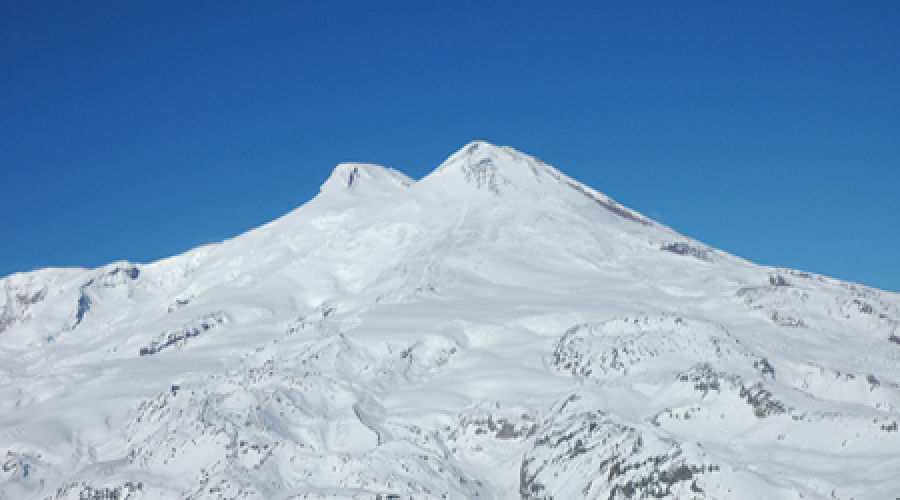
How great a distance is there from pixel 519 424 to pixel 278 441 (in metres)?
31.2

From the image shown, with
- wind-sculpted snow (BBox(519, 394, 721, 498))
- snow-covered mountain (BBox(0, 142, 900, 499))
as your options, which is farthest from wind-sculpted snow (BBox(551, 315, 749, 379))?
wind-sculpted snow (BBox(519, 394, 721, 498))

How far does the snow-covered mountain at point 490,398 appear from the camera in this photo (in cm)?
10306

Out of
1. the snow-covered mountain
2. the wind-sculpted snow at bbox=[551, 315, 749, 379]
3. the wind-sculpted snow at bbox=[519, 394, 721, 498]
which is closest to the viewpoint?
the wind-sculpted snow at bbox=[519, 394, 721, 498]

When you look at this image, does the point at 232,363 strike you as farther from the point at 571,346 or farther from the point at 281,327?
the point at 571,346

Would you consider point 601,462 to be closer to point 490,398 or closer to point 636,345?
point 490,398

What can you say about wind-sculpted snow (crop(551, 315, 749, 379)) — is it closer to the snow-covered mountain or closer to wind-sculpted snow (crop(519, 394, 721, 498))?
the snow-covered mountain

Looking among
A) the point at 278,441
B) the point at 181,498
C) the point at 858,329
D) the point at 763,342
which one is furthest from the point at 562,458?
the point at 858,329

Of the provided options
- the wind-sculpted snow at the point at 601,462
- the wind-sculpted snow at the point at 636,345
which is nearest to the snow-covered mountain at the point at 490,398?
the wind-sculpted snow at the point at 601,462

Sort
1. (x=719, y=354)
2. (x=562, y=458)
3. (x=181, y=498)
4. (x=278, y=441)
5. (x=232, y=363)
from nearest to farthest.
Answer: (x=562, y=458) → (x=181, y=498) → (x=278, y=441) → (x=719, y=354) → (x=232, y=363)

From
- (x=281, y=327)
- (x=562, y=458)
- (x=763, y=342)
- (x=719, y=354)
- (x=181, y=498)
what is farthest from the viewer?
(x=281, y=327)

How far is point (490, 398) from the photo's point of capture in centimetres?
13500

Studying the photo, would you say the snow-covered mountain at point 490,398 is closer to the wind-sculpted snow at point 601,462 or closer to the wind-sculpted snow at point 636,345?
the wind-sculpted snow at point 601,462

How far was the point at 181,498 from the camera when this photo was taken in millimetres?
117000

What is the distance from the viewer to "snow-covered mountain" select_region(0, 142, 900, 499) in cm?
10306
